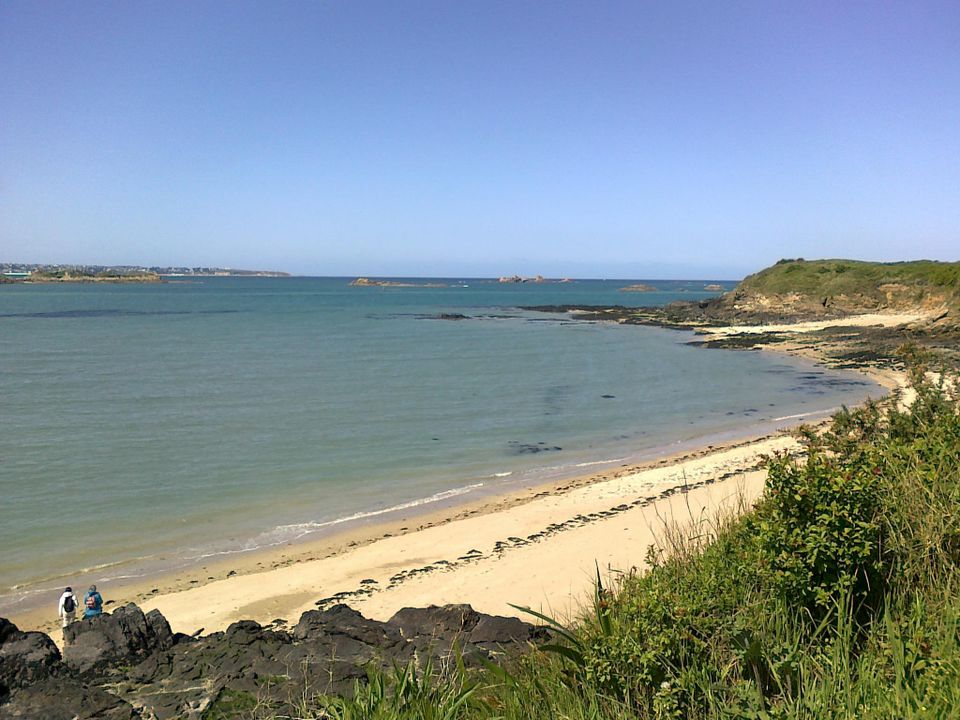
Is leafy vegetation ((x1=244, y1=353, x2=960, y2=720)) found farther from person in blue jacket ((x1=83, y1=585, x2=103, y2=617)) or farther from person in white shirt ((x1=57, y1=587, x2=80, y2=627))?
person in white shirt ((x1=57, y1=587, x2=80, y2=627))

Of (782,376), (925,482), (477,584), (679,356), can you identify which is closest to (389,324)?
(679,356)

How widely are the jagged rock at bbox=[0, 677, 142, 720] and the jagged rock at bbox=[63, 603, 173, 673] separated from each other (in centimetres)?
59

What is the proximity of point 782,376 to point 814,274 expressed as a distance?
47.5m

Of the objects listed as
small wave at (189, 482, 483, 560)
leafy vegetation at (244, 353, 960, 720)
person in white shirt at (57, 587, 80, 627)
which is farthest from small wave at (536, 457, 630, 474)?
leafy vegetation at (244, 353, 960, 720)

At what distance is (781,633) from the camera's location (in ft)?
16.0

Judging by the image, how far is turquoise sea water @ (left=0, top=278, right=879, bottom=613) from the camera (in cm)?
1611

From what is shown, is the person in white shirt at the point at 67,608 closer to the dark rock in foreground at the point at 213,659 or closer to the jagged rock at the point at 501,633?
the dark rock in foreground at the point at 213,659

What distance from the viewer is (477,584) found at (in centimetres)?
1272

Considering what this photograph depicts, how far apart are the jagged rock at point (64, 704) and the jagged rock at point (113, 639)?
23.2 inches

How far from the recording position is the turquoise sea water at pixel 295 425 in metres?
16.1

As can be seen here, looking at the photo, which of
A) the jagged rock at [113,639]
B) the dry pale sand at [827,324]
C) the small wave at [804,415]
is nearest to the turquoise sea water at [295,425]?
the small wave at [804,415]

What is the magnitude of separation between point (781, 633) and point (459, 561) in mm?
9657

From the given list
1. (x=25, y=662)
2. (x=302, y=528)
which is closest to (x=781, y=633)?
(x=25, y=662)

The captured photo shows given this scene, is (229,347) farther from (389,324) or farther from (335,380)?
(389,324)
